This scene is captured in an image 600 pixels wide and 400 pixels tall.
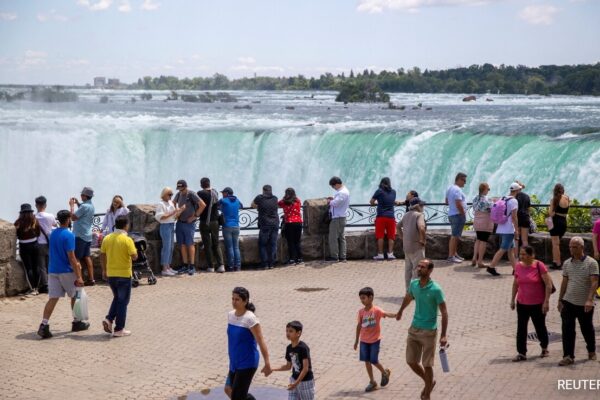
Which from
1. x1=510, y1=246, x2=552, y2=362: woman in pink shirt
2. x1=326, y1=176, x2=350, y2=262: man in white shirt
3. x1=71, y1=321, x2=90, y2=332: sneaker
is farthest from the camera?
x1=326, y1=176, x2=350, y2=262: man in white shirt

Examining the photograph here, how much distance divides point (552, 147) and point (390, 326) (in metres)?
18.5

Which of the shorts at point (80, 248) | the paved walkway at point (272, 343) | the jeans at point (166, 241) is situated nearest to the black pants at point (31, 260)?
the paved walkway at point (272, 343)

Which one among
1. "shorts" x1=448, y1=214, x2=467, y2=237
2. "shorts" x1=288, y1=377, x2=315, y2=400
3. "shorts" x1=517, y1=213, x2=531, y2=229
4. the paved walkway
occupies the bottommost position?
the paved walkway

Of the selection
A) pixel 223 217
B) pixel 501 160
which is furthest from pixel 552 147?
pixel 223 217

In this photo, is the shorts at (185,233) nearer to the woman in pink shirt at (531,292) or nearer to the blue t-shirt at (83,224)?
the blue t-shirt at (83,224)

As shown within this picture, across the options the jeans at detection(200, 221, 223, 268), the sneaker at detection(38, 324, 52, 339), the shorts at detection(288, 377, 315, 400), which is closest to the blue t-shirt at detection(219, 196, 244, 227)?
the jeans at detection(200, 221, 223, 268)

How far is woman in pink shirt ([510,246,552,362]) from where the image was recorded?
10117mm

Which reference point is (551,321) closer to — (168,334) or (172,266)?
(168,334)

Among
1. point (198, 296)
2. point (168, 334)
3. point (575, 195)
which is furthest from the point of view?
point (575, 195)

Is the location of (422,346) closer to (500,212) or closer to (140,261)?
(500,212)

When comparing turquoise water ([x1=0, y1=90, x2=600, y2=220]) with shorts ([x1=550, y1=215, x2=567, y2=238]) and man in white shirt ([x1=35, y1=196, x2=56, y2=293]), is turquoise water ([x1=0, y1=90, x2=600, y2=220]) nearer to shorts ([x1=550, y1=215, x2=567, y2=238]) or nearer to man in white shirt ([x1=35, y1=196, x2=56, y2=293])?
shorts ([x1=550, y1=215, x2=567, y2=238])

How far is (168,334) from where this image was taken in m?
12.0

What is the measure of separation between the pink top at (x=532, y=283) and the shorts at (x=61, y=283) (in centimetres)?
545

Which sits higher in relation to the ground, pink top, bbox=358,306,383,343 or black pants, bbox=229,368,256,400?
pink top, bbox=358,306,383,343
